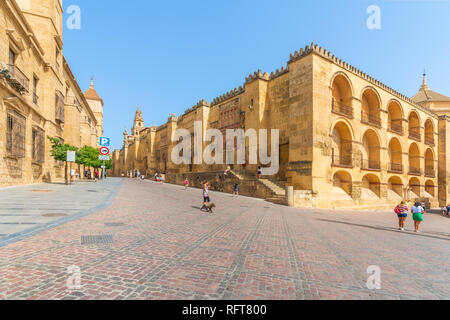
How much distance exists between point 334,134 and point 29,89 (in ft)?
84.5

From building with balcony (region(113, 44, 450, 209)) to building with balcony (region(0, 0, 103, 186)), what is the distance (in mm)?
14986

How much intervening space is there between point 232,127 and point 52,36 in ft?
66.2

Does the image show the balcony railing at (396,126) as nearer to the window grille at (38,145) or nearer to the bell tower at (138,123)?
the window grille at (38,145)

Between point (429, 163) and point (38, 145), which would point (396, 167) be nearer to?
point (429, 163)

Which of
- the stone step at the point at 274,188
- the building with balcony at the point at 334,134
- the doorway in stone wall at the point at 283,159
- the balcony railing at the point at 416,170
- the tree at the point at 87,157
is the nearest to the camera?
the stone step at the point at 274,188

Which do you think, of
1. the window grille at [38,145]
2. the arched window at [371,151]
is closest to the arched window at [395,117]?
the arched window at [371,151]

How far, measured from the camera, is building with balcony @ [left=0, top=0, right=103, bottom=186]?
1441 cm

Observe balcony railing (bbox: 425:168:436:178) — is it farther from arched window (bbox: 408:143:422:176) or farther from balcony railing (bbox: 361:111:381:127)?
balcony railing (bbox: 361:111:381:127)

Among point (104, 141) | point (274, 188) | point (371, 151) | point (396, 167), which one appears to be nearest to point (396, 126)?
point (396, 167)

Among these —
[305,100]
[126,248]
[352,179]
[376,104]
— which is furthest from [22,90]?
[376,104]

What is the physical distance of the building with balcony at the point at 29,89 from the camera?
47.3ft

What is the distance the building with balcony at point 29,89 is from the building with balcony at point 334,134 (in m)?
15.0

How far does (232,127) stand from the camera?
93.1 feet
